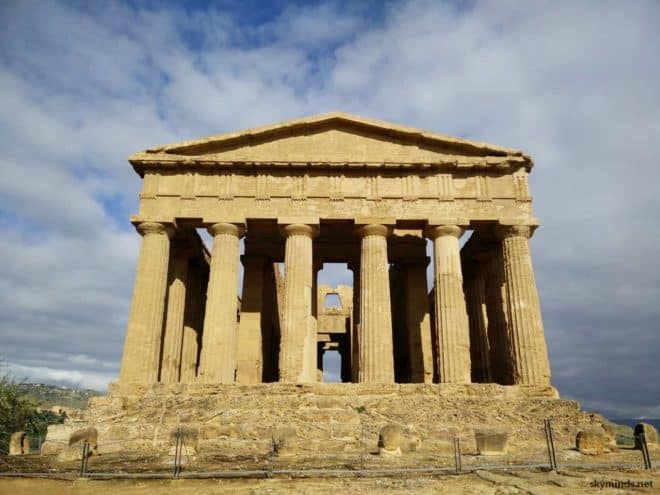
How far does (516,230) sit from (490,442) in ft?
35.8

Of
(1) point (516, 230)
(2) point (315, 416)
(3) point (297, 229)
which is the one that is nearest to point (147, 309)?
(3) point (297, 229)

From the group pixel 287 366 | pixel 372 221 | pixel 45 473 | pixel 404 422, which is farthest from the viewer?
pixel 372 221

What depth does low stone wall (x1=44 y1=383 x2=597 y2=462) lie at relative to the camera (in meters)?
12.8

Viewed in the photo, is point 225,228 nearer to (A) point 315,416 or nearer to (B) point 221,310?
(B) point 221,310

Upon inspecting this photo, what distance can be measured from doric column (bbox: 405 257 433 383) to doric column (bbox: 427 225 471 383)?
3704mm

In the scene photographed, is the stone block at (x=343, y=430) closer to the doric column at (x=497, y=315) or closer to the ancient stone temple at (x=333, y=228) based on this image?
the ancient stone temple at (x=333, y=228)

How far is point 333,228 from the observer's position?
2305 cm

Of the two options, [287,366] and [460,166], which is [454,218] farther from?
[287,366]

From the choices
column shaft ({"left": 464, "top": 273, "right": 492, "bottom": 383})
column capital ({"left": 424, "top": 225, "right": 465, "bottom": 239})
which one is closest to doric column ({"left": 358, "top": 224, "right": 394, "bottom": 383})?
column capital ({"left": 424, "top": 225, "right": 465, "bottom": 239})

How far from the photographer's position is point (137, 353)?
18656mm

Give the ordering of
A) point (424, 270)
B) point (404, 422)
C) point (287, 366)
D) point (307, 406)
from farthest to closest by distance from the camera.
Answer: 1. point (424, 270)
2. point (287, 366)
3. point (307, 406)
4. point (404, 422)

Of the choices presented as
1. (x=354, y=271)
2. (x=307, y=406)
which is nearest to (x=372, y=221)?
(x=354, y=271)

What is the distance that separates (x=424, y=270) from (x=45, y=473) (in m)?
18.8

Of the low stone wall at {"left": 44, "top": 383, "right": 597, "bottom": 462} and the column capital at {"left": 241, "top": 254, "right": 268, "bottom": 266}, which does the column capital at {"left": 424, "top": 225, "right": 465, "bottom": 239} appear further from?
the column capital at {"left": 241, "top": 254, "right": 268, "bottom": 266}
